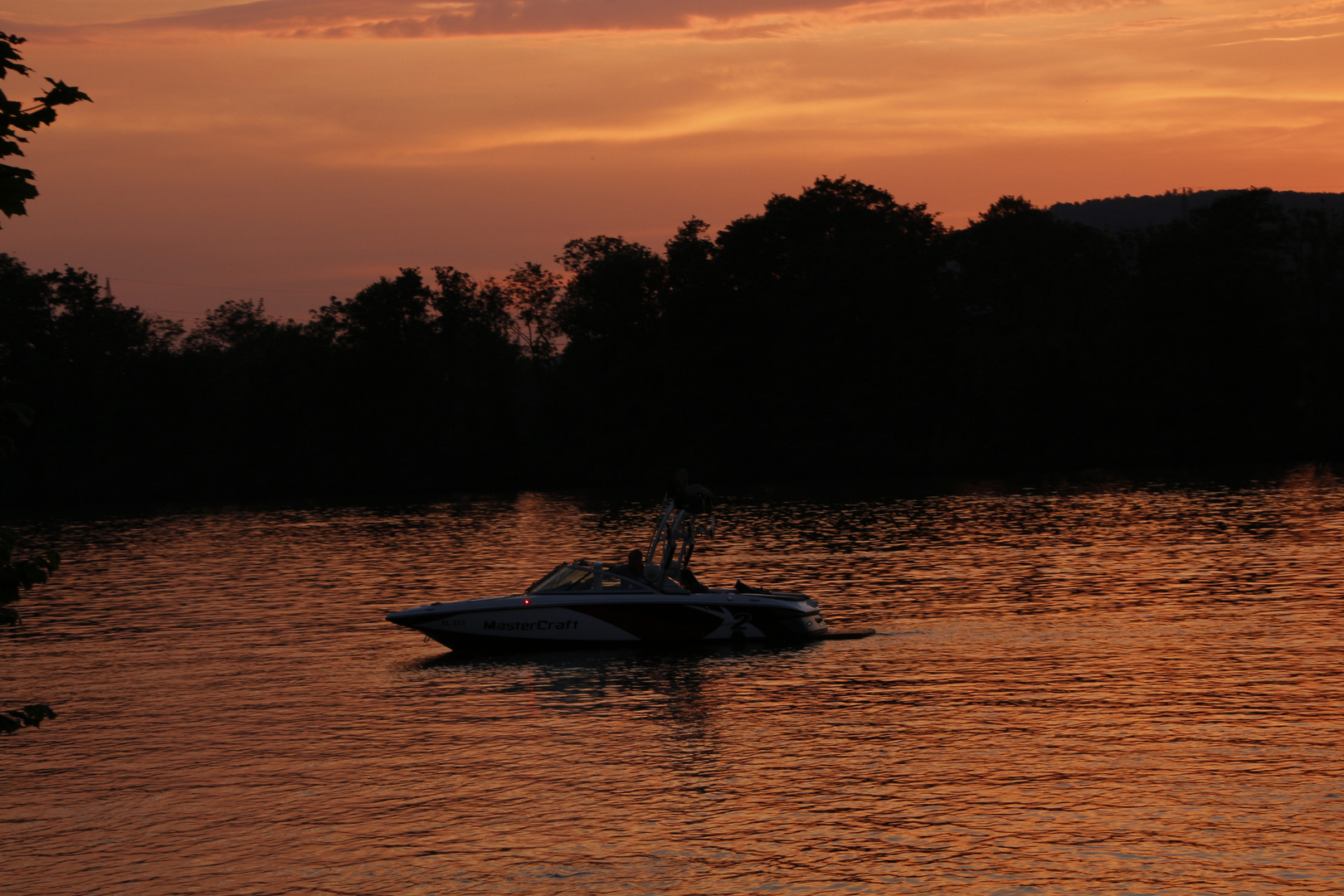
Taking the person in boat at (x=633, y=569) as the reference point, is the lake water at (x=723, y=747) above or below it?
below

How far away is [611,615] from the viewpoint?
34906mm

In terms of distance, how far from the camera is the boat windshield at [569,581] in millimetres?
35156

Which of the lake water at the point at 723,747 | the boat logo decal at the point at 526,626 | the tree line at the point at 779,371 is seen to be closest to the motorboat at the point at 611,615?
the boat logo decal at the point at 526,626

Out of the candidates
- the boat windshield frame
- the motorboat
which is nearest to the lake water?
the motorboat

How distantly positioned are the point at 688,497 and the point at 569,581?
3.95 m

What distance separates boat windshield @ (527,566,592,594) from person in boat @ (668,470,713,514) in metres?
3.13

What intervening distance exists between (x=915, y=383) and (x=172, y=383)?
7812cm

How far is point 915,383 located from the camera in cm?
13025

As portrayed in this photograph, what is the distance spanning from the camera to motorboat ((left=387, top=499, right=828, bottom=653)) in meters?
34.8

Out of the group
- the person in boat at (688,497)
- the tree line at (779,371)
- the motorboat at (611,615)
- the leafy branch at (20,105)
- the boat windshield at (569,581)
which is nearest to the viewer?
the leafy branch at (20,105)

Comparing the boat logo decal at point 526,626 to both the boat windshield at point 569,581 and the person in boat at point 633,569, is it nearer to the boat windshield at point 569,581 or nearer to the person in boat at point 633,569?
the boat windshield at point 569,581

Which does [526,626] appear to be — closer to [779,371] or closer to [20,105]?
[20,105]

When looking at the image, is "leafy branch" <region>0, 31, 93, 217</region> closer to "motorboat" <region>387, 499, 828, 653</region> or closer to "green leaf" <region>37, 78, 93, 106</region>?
"green leaf" <region>37, 78, 93, 106</region>

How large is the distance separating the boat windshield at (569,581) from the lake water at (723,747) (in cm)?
184
